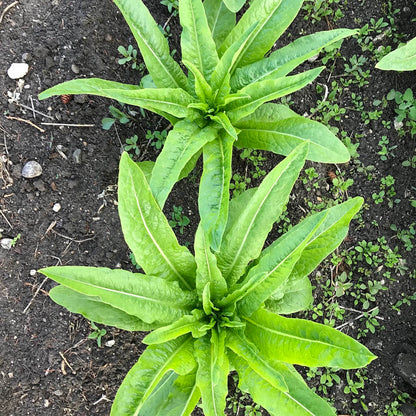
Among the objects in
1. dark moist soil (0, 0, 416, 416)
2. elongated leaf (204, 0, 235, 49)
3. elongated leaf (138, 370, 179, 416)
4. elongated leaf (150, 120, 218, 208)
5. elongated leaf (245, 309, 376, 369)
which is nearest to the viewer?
elongated leaf (245, 309, 376, 369)

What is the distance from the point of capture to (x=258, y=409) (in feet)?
9.14

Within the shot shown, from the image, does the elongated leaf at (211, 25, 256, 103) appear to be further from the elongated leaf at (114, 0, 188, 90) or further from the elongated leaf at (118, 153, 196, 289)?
the elongated leaf at (118, 153, 196, 289)

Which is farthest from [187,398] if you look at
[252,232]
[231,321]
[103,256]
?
[103,256]

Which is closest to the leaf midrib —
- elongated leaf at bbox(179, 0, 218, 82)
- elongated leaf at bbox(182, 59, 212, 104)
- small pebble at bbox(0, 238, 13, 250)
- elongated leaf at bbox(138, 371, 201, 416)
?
elongated leaf at bbox(138, 371, 201, 416)

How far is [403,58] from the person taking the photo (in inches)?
94.1

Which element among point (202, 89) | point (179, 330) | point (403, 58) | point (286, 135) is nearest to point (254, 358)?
point (179, 330)

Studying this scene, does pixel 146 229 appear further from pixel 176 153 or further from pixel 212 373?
pixel 212 373

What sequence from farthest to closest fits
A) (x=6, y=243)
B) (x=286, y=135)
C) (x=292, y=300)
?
(x=6, y=243) → (x=292, y=300) → (x=286, y=135)

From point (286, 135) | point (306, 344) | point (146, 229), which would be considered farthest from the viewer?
point (286, 135)

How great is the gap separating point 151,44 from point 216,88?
0.39 metres

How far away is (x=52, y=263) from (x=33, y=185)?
0.52 m

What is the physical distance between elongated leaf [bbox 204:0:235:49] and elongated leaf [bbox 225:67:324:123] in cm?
54

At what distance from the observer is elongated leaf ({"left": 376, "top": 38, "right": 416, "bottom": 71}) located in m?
2.34

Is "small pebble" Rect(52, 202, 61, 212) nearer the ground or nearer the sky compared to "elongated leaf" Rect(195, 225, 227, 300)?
nearer the sky
